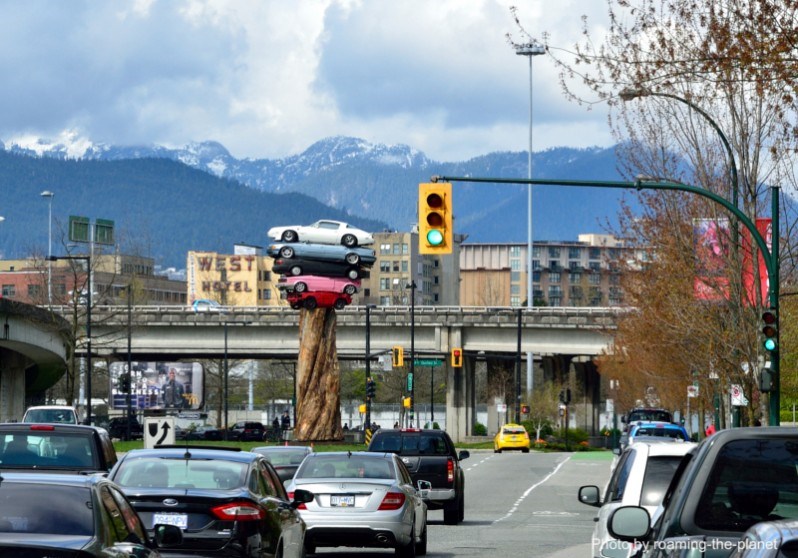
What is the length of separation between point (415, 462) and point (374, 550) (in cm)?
497

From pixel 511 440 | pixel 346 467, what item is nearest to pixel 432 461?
pixel 346 467

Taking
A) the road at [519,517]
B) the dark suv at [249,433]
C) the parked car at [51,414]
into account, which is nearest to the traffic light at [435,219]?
the road at [519,517]

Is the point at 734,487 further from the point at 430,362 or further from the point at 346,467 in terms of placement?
the point at 430,362

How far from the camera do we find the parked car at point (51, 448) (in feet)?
57.8

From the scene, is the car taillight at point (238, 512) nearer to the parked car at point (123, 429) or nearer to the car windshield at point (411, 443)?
the car windshield at point (411, 443)

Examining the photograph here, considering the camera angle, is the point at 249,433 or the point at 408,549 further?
the point at 249,433

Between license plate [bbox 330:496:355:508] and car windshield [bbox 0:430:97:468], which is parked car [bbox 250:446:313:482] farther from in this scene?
car windshield [bbox 0:430:97:468]

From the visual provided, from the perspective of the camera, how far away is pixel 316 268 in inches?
2549

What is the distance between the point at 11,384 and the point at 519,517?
5002 centimetres

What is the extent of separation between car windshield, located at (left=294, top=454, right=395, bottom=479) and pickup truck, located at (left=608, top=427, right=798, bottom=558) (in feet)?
Result: 38.7

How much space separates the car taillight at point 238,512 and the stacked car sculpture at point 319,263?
5003 cm

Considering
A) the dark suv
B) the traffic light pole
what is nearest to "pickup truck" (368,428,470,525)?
the traffic light pole

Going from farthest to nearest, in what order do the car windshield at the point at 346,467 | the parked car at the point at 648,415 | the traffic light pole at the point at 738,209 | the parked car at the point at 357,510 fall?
the parked car at the point at 648,415
the traffic light pole at the point at 738,209
the car windshield at the point at 346,467
the parked car at the point at 357,510

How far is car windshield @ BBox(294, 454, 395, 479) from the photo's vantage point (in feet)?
66.6
